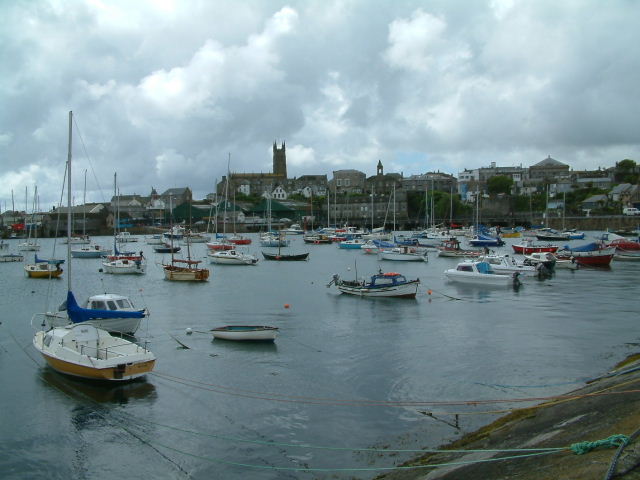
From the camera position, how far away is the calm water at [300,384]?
16.3 meters

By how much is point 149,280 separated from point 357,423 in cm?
4649

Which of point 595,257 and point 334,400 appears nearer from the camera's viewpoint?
point 334,400

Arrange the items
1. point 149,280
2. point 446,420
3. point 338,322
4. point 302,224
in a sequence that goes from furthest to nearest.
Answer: point 302,224
point 149,280
point 338,322
point 446,420

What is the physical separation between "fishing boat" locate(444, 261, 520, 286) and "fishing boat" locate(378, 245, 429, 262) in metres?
24.1

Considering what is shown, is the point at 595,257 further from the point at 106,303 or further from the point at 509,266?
the point at 106,303

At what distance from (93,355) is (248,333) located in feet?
27.4

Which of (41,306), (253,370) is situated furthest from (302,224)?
(253,370)

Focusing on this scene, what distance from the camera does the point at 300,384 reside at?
22453 mm

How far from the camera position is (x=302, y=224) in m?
194

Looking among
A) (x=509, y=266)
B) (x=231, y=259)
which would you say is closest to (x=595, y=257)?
(x=509, y=266)

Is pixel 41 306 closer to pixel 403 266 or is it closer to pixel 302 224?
pixel 403 266

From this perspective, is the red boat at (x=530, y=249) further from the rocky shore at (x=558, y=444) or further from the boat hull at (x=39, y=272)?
the rocky shore at (x=558, y=444)

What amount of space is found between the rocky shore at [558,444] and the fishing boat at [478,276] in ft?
112

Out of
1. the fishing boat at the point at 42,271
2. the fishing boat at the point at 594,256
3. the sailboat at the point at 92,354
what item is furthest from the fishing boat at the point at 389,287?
the fishing boat at the point at 42,271
